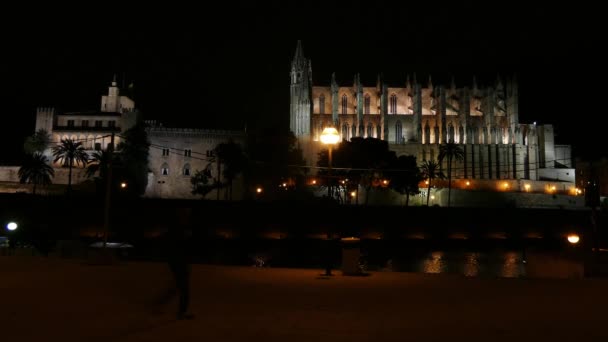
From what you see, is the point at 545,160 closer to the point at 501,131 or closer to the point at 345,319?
the point at 501,131

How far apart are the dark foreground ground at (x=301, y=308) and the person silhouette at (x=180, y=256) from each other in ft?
1.01

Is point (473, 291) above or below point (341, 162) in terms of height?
below

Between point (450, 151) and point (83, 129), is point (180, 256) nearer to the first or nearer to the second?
point (450, 151)

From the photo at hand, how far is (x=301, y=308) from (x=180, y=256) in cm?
225

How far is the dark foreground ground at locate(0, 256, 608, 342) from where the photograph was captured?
6801 mm

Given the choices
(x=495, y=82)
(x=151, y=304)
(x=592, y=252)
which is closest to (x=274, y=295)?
(x=151, y=304)

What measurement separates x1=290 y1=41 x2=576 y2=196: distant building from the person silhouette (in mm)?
73283

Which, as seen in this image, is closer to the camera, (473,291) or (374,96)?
(473,291)

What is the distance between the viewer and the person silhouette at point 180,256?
25.1 feet

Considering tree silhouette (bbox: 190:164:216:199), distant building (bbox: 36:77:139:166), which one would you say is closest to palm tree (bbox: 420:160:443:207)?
tree silhouette (bbox: 190:164:216:199)

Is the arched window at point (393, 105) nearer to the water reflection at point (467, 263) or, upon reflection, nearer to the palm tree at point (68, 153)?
the palm tree at point (68, 153)

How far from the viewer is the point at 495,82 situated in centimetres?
9344

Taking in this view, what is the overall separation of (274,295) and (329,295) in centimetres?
107

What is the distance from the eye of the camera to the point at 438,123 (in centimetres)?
8900
